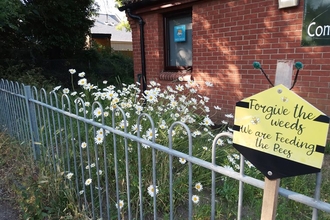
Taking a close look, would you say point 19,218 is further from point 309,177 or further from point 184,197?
point 309,177

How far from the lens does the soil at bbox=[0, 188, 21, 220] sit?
247 centimetres

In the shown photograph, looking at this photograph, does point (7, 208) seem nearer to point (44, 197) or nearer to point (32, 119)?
point (44, 197)

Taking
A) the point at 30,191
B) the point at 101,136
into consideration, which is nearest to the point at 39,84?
the point at 30,191

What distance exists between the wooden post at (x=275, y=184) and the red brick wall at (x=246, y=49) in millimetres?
2961

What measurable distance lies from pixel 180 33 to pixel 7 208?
4141mm

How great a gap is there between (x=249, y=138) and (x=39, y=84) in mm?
7392

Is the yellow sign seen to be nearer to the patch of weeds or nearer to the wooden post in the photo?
the wooden post

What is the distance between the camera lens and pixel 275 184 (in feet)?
3.32

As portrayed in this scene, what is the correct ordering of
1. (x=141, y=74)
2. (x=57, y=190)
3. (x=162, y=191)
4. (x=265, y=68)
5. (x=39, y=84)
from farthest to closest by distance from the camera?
(x=39, y=84) < (x=141, y=74) < (x=265, y=68) < (x=57, y=190) < (x=162, y=191)

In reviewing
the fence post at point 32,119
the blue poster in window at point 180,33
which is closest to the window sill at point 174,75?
the blue poster in window at point 180,33

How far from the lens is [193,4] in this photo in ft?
15.9

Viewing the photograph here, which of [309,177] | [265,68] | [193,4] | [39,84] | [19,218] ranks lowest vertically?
[19,218]

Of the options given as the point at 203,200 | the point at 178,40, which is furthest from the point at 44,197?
the point at 178,40

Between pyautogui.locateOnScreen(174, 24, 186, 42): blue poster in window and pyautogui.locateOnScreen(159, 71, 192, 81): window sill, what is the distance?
66cm
